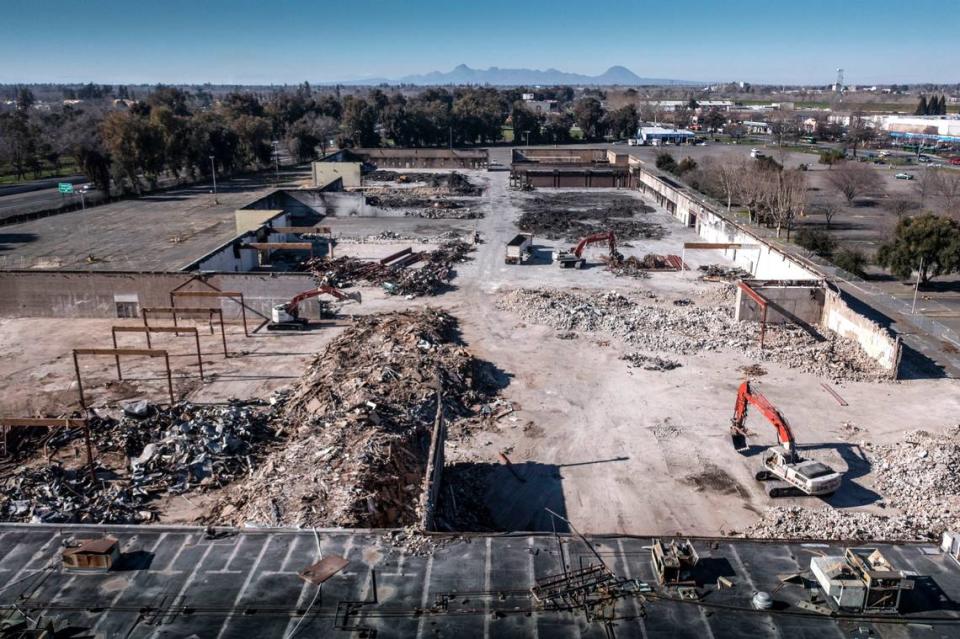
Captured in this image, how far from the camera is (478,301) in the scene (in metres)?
34.1

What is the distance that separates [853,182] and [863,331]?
39.1m

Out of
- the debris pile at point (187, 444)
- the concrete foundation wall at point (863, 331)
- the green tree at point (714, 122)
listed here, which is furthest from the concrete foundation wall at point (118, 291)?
the green tree at point (714, 122)

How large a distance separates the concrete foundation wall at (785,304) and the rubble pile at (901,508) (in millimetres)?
10623

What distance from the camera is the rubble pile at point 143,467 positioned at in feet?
55.8

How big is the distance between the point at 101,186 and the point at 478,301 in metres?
49.0

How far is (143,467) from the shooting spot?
1889cm

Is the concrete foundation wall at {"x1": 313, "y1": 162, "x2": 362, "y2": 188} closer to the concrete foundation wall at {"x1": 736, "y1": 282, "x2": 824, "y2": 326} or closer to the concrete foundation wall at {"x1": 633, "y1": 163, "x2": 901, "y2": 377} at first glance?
the concrete foundation wall at {"x1": 633, "y1": 163, "x2": 901, "y2": 377}

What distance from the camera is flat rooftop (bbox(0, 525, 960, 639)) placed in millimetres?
9492

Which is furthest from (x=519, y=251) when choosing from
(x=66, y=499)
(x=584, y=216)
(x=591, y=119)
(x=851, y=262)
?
(x=591, y=119)

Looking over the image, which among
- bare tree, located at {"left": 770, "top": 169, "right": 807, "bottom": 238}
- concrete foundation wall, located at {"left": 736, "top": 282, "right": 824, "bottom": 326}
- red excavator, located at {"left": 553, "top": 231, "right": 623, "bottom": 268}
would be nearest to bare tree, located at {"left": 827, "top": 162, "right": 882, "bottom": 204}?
bare tree, located at {"left": 770, "top": 169, "right": 807, "bottom": 238}

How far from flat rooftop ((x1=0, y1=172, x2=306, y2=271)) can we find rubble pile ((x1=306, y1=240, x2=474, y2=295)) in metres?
9.38

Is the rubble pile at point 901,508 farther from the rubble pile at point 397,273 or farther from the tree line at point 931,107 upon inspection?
the tree line at point 931,107

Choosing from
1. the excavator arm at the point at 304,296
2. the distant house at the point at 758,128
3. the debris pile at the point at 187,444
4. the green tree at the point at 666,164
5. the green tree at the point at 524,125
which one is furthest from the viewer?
the distant house at the point at 758,128

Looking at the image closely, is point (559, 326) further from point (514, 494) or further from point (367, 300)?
point (514, 494)
